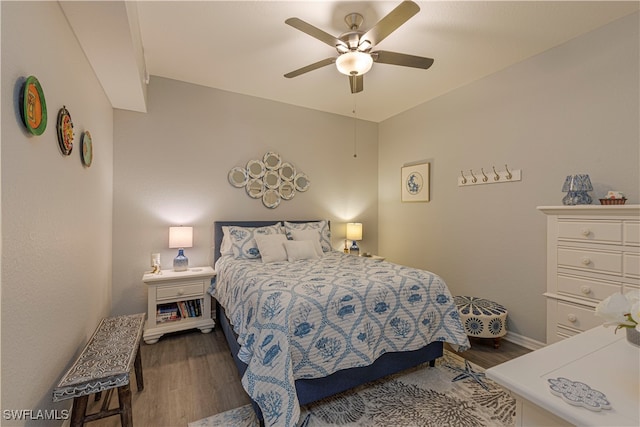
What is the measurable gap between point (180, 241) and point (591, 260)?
3639mm

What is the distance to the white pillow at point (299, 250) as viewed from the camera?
10.0ft

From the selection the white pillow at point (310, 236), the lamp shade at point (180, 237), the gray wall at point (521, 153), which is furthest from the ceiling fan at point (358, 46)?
the lamp shade at point (180, 237)

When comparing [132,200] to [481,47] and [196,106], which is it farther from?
[481,47]

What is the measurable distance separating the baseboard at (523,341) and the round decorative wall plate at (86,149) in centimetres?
401

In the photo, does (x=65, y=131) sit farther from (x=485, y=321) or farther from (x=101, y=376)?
(x=485, y=321)

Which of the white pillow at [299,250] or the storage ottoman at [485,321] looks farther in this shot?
the white pillow at [299,250]

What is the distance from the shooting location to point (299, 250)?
10.2 feet

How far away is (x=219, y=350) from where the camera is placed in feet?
8.61

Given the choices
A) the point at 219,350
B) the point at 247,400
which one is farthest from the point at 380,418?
the point at 219,350

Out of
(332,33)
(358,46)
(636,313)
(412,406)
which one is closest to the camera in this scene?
(636,313)

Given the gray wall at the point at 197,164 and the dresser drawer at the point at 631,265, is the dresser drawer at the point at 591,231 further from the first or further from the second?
the gray wall at the point at 197,164

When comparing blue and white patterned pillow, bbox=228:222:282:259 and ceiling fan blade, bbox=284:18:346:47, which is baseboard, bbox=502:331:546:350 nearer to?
blue and white patterned pillow, bbox=228:222:282:259

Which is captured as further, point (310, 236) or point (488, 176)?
Result: point (310, 236)

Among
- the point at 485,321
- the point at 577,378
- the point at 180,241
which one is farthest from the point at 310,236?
the point at 577,378
